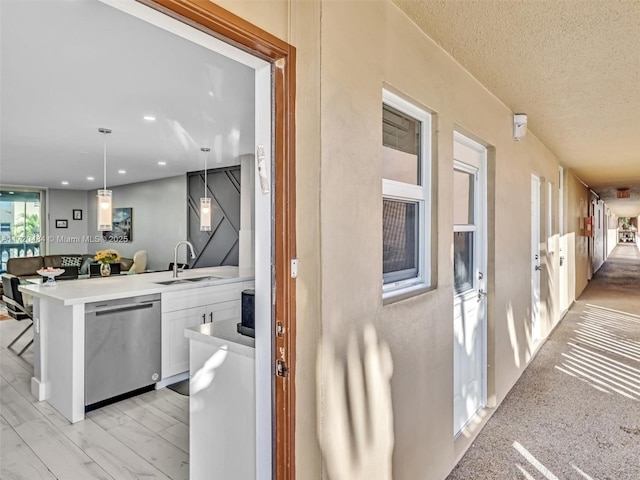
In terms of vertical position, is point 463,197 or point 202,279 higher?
point 463,197

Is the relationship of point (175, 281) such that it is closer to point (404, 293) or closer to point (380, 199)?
point (404, 293)

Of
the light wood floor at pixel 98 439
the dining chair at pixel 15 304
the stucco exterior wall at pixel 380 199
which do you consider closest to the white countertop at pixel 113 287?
the dining chair at pixel 15 304

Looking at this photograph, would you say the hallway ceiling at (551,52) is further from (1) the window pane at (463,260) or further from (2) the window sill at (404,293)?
(2) the window sill at (404,293)

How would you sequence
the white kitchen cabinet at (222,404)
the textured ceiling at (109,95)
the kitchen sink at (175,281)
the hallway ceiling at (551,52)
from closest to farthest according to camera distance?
the white kitchen cabinet at (222,404) → the hallway ceiling at (551,52) → the textured ceiling at (109,95) → the kitchen sink at (175,281)

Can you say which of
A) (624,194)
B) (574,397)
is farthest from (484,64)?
(624,194)

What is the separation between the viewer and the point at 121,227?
3.79 meters

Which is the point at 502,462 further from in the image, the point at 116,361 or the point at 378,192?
the point at 116,361

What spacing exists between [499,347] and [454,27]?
7.39 feet

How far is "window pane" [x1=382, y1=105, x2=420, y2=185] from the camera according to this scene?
5.88 feet

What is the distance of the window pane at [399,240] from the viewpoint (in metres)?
1.81

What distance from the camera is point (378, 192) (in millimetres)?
1572

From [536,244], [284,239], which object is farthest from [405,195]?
[536,244]

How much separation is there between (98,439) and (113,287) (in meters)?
1.13

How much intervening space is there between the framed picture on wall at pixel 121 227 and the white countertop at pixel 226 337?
90.9 inches
